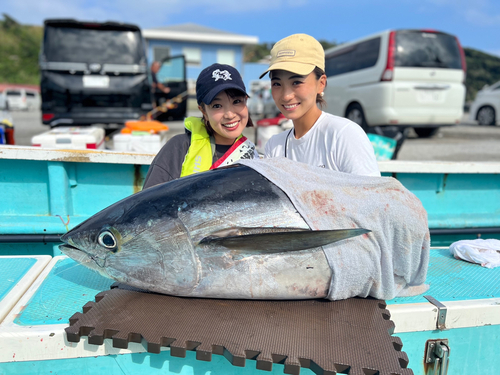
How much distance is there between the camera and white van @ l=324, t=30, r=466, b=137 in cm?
869

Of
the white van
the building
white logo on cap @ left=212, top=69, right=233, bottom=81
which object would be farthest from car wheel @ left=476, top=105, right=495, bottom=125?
white logo on cap @ left=212, top=69, right=233, bottom=81

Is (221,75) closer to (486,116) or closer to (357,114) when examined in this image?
(357,114)

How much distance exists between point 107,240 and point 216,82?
3.32ft

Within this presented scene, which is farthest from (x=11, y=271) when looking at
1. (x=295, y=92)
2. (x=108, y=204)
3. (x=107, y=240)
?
(x=295, y=92)

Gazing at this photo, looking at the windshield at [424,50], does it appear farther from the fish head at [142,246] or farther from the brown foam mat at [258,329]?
the fish head at [142,246]

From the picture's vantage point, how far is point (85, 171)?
3.15m

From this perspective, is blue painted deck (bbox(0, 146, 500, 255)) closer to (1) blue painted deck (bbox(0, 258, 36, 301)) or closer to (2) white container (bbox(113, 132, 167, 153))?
(1) blue painted deck (bbox(0, 258, 36, 301))

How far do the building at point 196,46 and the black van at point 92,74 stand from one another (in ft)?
52.0

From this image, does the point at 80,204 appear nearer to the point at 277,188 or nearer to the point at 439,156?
the point at 277,188

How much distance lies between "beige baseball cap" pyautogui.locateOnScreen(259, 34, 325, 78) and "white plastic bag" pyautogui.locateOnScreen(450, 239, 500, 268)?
1527 mm

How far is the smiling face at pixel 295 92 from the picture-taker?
2.03m

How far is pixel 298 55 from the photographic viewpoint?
1.96m

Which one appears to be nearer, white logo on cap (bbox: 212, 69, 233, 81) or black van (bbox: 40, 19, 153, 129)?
white logo on cap (bbox: 212, 69, 233, 81)

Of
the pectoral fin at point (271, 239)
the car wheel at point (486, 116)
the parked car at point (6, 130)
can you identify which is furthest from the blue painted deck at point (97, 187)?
the car wheel at point (486, 116)
